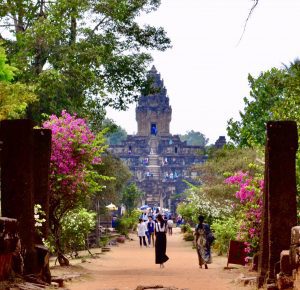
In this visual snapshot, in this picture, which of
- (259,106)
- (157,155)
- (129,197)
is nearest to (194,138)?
(157,155)

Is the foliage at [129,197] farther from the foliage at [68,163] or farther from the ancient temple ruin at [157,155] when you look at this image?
the foliage at [68,163]

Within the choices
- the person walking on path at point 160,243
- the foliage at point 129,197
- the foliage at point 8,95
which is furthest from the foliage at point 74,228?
the foliage at point 129,197

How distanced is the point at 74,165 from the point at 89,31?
11.0 meters

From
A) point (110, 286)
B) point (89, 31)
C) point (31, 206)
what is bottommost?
point (110, 286)

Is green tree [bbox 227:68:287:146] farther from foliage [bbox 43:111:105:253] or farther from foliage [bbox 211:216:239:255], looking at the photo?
foliage [bbox 43:111:105:253]

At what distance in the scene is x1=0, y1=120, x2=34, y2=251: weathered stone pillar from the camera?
946 cm

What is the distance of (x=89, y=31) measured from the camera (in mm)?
26719

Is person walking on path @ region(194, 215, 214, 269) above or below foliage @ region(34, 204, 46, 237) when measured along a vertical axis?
below

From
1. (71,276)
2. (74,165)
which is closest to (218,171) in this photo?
(74,165)

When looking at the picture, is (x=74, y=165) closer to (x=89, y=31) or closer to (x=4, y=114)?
(x=4, y=114)

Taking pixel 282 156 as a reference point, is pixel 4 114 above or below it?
above

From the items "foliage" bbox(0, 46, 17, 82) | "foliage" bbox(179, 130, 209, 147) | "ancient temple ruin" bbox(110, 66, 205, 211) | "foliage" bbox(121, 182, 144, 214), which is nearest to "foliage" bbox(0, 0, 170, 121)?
"foliage" bbox(0, 46, 17, 82)

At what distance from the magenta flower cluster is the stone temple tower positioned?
65010 millimetres

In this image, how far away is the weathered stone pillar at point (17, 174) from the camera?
946 centimetres
